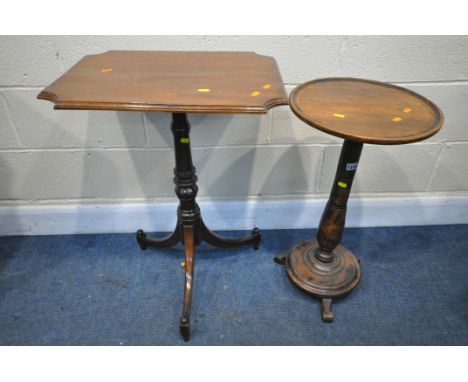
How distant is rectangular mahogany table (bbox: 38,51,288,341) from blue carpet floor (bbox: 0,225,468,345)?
179 millimetres

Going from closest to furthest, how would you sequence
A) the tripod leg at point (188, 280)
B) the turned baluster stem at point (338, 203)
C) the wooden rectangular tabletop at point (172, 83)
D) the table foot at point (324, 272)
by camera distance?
the wooden rectangular tabletop at point (172, 83)
the turned baluster stem at point (338, 203)
the tripod leg at point (188, 280)
the table foot at point (324, 272)

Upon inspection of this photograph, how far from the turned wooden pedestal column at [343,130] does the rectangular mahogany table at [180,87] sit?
0.56 feet

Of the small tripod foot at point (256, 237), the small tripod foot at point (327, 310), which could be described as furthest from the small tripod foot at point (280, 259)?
the small tripod foot at point (327, 310)

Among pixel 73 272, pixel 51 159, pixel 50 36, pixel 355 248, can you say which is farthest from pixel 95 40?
pixel 355 248

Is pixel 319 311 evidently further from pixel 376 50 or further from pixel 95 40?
pixel 95 40

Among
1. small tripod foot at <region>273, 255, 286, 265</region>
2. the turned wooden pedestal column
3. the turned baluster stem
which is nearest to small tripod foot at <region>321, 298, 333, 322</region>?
the turned wooden pedestal column

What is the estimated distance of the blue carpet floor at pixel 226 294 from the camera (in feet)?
4.45

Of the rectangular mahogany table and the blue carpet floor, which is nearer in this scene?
the rectangular mahogany table

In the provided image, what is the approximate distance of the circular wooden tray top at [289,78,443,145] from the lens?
0.96 metres

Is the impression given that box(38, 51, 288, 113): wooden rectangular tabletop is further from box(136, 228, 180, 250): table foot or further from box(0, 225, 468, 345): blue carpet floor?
box(0, 225, 468, 345): blue carpet floor

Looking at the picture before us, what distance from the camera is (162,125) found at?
1.55 metres

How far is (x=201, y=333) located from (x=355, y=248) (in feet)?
2.88

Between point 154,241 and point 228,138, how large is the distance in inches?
23.8

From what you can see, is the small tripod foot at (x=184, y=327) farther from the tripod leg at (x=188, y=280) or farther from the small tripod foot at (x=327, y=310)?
the small tripod foot at (x=327, y=310)
